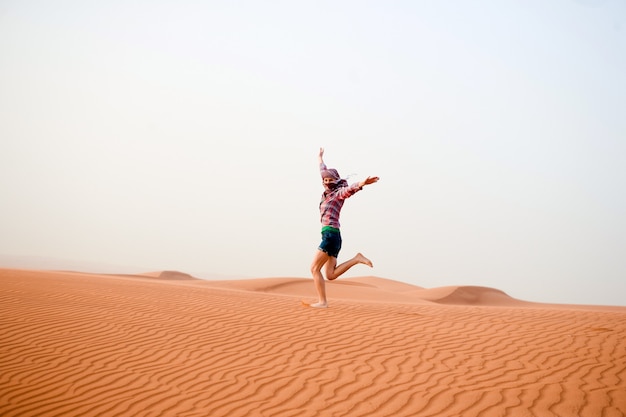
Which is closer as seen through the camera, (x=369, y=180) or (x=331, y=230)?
(x=369, y=180)

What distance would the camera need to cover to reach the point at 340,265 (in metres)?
8.90

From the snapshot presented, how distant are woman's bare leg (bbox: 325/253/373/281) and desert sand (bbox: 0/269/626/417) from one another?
0.72 meters

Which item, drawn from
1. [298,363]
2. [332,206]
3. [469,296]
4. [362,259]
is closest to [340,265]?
[362,259]

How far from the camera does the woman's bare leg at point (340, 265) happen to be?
29.1 feet

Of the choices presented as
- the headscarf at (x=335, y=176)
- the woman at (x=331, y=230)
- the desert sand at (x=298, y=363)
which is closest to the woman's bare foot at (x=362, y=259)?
the woman at (x=331, y=230)

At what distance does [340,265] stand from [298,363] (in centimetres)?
295

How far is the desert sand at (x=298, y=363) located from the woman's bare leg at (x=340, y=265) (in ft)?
2.37

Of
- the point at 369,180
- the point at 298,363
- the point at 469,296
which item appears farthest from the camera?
the point at 469,296

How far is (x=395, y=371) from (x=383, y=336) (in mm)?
1623

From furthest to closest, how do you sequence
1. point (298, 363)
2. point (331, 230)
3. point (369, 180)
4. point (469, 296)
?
point (469, 296), point (331, 230), point (369, 180), point (298, 363)

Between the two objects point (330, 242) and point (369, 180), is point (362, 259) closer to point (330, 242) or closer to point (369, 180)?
point (330, 242)

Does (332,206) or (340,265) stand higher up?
Result: (332,206)

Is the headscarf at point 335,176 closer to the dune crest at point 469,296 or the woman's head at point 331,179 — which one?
the woman's head at point 331,179

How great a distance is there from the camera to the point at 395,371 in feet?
19.2
